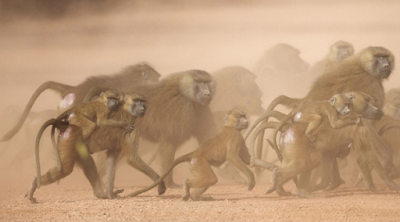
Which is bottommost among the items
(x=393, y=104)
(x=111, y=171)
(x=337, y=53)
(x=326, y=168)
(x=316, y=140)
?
(x=326, y=168)

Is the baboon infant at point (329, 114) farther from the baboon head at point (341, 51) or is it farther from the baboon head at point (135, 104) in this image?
the baboon head at point (341, 51)

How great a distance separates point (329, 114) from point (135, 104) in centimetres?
187

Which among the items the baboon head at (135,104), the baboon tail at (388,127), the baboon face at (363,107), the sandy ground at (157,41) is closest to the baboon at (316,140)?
the baboon face at (363,107)

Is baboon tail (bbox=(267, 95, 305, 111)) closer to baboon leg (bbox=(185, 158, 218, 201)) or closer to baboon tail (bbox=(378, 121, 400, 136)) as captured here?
baboon tail (bbox=(378, 121, 400, 136))

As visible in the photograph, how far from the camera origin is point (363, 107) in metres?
6.55

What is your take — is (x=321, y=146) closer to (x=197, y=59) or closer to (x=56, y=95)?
(x=197, y=59)

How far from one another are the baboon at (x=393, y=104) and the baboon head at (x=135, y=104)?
288cm

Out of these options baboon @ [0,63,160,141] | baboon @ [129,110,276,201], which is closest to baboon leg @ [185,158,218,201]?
baboon @ [129,110,276,201]

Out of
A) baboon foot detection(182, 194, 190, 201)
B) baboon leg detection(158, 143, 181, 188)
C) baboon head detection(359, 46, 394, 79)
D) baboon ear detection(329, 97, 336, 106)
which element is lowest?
baboon foot detection(182, 194, 190, 201)

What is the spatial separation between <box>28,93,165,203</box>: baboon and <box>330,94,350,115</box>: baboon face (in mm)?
1835

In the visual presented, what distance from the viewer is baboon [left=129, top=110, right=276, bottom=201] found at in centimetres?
625

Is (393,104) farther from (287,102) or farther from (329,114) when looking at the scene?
(329,114)

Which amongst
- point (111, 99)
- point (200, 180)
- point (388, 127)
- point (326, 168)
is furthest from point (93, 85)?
point (388, 127)

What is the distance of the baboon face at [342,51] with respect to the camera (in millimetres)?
8109
